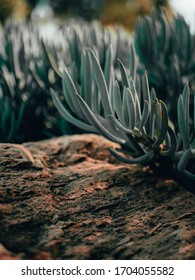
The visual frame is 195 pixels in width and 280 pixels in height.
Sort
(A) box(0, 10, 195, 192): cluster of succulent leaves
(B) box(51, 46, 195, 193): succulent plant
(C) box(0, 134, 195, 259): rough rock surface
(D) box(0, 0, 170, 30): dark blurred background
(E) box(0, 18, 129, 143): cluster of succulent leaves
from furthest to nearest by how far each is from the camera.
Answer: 1. (D) box(0, 0, 170, 30): dark blurred background
2. (E) box(0, 18, 129, 143): cluster of succulent leaves
3. (A) box(0, 10, 195, 192): cluster of succulent leaves
4. (B) box(51, 46, 195, 193): succulent plant
5. (C) box(0, 134, 195, 259): rough rock surface

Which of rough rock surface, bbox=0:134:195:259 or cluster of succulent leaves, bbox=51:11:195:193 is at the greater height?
cluster of succulent leaves, bbox=51:11:195:193

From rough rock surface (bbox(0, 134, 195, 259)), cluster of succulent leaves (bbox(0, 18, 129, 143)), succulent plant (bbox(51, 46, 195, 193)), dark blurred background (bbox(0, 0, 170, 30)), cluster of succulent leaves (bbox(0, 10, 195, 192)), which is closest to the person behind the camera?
rough rock surface (bbox(0, 134, 195, 259))

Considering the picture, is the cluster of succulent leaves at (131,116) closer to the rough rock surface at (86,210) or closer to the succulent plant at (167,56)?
the rough rock surface at (86,210)

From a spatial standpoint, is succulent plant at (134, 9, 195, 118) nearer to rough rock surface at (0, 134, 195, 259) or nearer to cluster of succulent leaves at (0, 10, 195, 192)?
cluster of succulent leaves at (0, 10, 195, 192)

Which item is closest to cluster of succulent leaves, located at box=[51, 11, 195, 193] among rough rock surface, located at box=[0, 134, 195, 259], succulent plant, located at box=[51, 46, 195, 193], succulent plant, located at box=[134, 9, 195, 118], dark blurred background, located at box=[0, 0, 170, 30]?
succulent plant, located at box=[51, 46, 195, 193]

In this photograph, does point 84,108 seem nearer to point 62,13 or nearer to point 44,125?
point 44,125

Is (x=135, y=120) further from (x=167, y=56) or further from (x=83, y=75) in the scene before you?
(x=167, y=56)

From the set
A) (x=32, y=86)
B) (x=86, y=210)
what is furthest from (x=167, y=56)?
(x=86, y=210)
